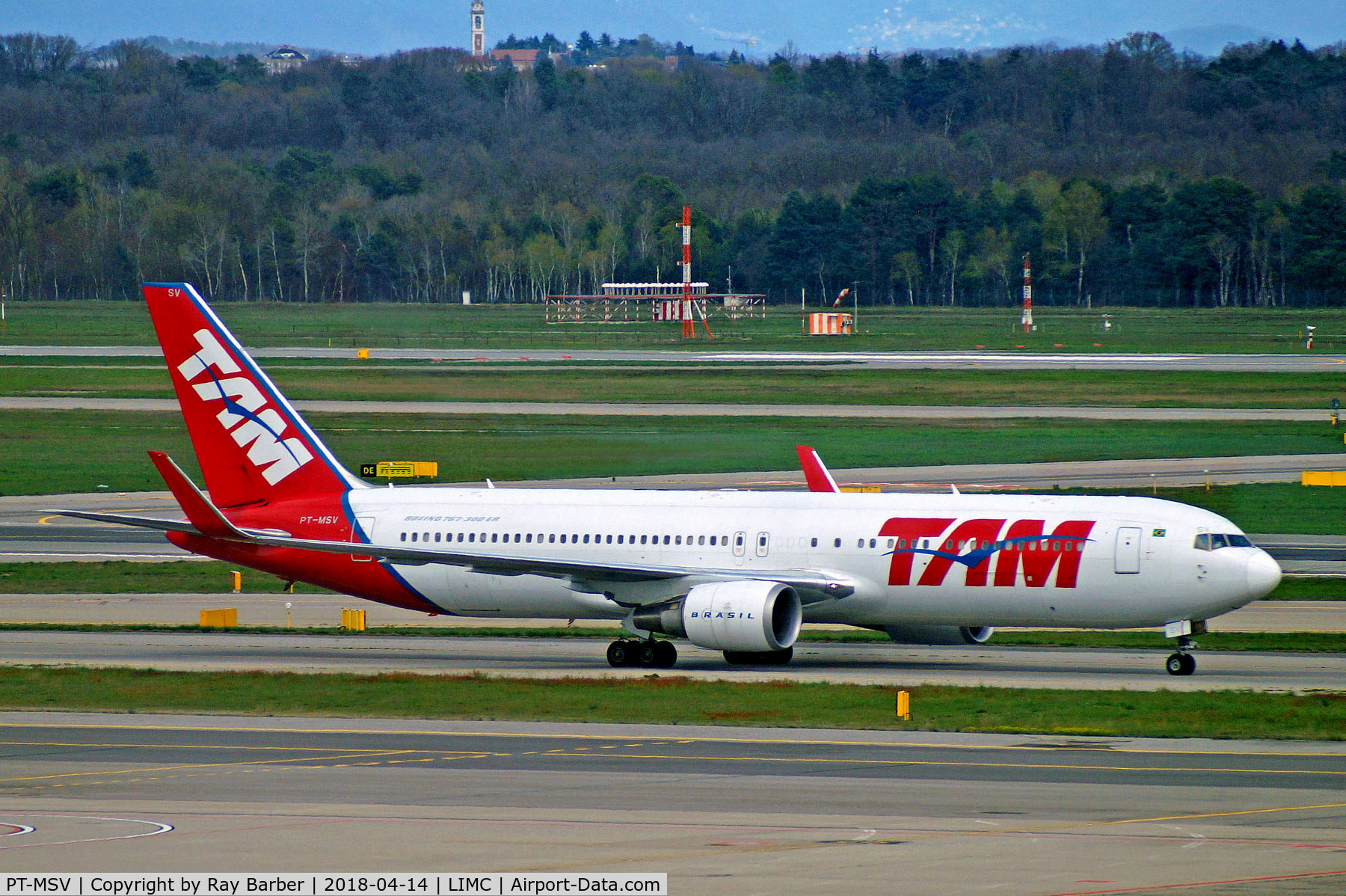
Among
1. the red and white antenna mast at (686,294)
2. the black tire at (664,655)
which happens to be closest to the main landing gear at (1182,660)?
the black tire at (664,655)

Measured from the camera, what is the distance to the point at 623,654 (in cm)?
3938

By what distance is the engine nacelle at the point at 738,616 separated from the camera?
37.2 m

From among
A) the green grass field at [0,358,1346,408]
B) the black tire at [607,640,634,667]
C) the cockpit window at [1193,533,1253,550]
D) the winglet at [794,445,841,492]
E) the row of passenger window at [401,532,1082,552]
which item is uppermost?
the winglet at [794,445,841,492]

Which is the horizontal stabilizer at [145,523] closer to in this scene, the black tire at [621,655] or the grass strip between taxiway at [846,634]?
the grass strip between taxiway at [846,634]

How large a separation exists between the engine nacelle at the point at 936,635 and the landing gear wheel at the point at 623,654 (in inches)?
234

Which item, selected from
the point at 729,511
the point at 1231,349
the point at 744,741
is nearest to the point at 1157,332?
the point at 1231,349

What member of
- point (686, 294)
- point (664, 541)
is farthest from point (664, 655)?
point (686, 294)

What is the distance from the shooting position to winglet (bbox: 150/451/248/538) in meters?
38.4

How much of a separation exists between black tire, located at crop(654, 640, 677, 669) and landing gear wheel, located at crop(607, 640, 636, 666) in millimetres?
552

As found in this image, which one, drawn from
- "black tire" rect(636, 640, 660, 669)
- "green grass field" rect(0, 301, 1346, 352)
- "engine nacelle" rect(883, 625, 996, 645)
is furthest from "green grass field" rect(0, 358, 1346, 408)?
"black tire" rect(636, 640, 660, 669)

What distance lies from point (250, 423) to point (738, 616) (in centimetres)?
1445

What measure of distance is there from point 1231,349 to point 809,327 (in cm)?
4440

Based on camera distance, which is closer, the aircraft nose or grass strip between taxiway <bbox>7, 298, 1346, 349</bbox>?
the aircraft nose

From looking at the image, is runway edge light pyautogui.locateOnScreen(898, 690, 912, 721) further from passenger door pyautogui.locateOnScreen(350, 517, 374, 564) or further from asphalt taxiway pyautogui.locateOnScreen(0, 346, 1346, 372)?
asphalt taxiway pyautogui.locateOnScreen(0, 346, 1346, 372)
